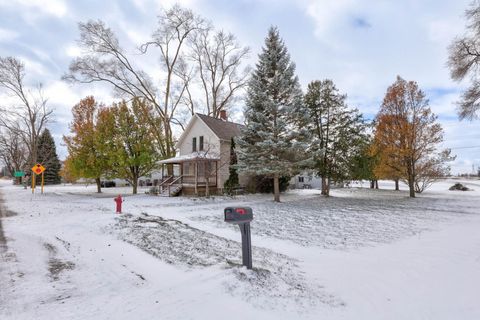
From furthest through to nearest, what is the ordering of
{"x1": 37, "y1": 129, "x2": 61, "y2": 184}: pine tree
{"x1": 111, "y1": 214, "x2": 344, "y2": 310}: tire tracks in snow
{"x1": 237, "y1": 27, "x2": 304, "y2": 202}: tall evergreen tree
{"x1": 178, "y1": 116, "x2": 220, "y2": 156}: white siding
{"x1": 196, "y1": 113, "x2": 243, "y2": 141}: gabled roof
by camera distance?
{"x1": 37, "y1": 129, "x2": 61, "y2": 184}: pine tree → {"x1": 196, "y1": 113, "x2": 243, "y2": 141}: gabled roof → {"x1": 178, "y1": 116, "x2": 220, "y2": 156}: white siding → {"x1": 237, "y1": 27, "x2": 304, "y2": 202}: tall evergreen tree → {"x1": 111, "y1": 214, "x2": 344, "y2": 310}: tire tracks in snow

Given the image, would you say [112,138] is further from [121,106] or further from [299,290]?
[299,290]

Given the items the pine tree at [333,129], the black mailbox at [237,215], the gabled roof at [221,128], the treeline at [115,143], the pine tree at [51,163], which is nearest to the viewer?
the black mailbox at [237,215]

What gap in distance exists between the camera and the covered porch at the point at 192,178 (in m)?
18.1

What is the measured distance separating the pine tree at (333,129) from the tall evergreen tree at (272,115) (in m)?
2.71

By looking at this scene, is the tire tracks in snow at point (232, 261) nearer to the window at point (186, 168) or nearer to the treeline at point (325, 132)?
the treeline at point (325, 132)

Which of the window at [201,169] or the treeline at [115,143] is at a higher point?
the treeline at [115,143]

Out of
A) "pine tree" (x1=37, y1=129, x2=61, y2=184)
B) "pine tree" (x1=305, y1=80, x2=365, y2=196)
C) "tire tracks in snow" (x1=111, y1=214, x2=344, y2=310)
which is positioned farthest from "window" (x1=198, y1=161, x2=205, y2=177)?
"pine tree" (x1=37, y1=129, x2=61, y2=184)

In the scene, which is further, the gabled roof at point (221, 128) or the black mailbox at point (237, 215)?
the gabled roof at point (221, 128)

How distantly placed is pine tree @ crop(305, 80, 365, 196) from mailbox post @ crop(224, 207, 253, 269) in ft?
45.3

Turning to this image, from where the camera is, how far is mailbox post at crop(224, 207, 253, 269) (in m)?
4.01

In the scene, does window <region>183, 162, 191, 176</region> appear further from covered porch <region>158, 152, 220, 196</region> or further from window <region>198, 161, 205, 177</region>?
window <region>198, 161, 205, 177</region>

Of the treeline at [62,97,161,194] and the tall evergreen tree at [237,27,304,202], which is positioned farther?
the treeline at [62,97,161,194]

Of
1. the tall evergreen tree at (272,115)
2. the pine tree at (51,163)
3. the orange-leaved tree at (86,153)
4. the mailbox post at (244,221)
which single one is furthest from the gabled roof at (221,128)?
the pine tree at (51,163)

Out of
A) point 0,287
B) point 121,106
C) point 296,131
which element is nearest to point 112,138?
point 121,106
